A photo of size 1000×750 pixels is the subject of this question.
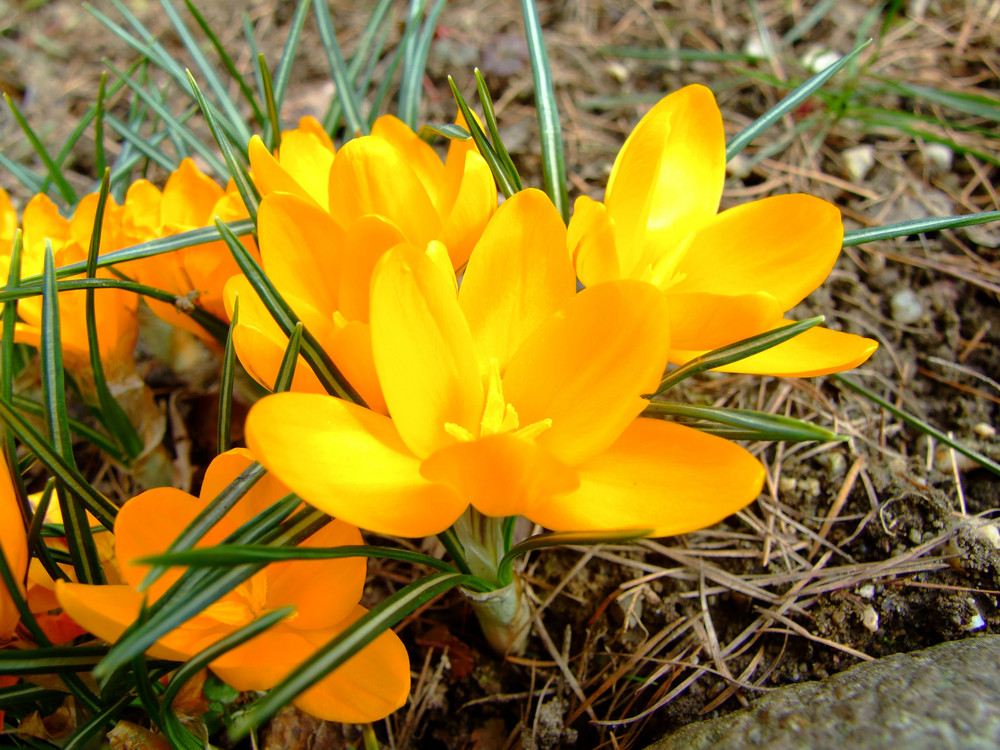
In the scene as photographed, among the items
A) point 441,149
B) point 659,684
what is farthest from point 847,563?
point 441,149

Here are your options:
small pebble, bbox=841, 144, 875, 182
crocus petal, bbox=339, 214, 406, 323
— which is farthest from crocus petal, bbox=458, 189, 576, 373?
small pebble, bbox=841, 144, 875, 182

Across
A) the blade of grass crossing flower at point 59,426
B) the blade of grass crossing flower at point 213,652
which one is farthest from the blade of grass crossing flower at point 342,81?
the blade of grass crossing flower at point 213,652

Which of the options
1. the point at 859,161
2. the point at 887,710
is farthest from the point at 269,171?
the point at 859,161

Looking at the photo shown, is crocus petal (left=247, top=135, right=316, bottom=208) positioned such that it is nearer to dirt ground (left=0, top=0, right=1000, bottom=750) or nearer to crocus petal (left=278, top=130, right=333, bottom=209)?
crocus petal (left=278, top=130, right=333, bottom=209)

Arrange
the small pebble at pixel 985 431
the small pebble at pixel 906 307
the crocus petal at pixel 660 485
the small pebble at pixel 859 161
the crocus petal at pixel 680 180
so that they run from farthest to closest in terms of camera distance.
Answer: the small pebble at pixel 859 161
the small pebble at pixel 906 307
the small pebble at pixel 985 431
the crocus petal at pixel 680 180
the crocus petal at pixel 660 485

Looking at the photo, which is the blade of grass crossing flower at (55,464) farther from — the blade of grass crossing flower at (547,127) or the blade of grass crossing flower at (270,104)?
the blade of grass crossing flower at (547,127)

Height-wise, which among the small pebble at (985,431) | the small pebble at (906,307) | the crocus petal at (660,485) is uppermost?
the crocus petal at (660,485)
